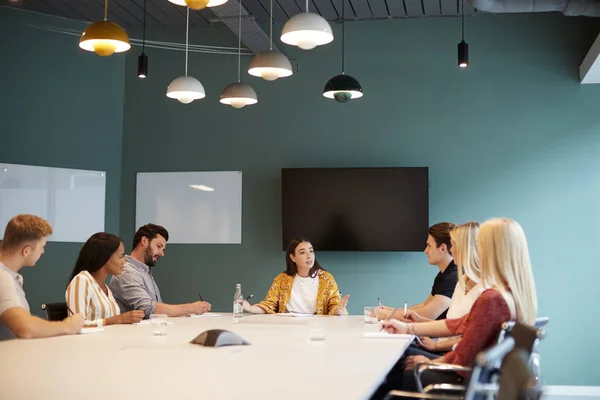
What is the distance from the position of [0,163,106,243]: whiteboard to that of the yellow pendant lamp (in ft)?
11.1

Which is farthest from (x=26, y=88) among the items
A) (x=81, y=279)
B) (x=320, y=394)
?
(x=320, y=394)


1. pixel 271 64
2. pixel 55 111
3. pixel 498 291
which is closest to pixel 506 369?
pixel 498 291

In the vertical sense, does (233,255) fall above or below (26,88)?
below

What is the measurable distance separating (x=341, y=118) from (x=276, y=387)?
5.20 m

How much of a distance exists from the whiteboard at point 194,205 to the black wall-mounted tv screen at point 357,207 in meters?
0.62

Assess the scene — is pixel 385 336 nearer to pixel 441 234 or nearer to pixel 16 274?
pixel 441 234

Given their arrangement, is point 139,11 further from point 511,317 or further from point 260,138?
point 511,317

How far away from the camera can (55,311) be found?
434 centimetres

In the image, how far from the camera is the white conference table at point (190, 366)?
2145 millimetres

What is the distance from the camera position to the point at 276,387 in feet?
7.27

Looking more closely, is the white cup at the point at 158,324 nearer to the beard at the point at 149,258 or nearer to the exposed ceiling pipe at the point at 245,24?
the beard at the point at 149,258

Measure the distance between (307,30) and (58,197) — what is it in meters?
4.05

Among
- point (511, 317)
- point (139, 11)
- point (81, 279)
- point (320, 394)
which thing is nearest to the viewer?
point (320, 394)

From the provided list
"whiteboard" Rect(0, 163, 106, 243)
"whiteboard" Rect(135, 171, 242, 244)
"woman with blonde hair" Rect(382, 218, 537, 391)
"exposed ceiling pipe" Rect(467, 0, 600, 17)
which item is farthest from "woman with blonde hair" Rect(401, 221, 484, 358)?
"whiteboard" Rect(0, 163, 106, 243)
